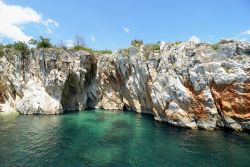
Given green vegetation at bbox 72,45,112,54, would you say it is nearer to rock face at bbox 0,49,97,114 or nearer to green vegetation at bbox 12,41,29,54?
rock face at bbox 0,49,97,114

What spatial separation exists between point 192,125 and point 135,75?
17496mm

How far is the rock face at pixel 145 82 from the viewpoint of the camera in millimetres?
33031

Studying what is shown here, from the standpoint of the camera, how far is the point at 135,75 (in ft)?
161

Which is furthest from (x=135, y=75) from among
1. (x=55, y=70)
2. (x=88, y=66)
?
(x=55, y=70)

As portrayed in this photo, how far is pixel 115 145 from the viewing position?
27344 millimetres

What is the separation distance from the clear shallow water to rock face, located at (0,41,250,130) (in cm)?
318

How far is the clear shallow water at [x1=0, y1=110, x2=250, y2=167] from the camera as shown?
74.2 feet

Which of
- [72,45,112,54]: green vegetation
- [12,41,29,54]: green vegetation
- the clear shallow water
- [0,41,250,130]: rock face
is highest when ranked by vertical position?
[72,45,112,54]: green vegetation

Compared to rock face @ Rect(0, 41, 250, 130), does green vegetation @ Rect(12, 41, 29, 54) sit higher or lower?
higher

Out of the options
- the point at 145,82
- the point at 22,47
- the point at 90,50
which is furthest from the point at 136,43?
the point at 22,47

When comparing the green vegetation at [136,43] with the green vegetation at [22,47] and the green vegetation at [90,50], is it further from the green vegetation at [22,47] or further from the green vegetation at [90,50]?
the green vegetation at [22,47]

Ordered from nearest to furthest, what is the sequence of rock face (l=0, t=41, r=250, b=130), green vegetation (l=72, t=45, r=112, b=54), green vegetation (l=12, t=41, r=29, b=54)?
1. rock face (l=0, t=41, r=250, b=130)
2. green vegetation (l=12, t=41, r=29, b=54)
3. green vegetation (l=72, t=45, r=112, b=54)

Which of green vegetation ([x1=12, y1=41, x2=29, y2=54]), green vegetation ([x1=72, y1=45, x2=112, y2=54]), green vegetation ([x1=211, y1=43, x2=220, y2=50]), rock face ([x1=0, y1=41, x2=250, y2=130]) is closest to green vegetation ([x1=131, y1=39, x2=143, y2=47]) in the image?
rock face ([x1=0, y1=41, x2=250, y2=130])

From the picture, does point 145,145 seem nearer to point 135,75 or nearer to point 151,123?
point 151,123
